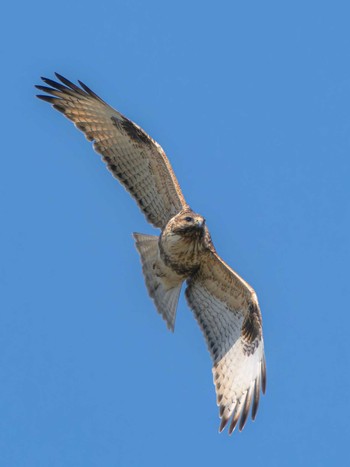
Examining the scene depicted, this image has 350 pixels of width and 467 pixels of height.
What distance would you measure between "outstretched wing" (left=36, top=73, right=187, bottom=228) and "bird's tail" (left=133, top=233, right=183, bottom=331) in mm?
340

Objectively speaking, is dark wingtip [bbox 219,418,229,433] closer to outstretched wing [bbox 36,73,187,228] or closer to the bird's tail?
the bird's tail

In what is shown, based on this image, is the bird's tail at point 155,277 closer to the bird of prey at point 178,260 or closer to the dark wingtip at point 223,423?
the bird of prey at point 178,260

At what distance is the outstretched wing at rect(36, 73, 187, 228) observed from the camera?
1355 centimetres

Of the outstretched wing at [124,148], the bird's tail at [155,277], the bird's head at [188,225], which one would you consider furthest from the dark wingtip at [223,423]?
the outstretched wing at [124,148]

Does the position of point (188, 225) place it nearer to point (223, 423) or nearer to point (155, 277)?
point (155, 277)

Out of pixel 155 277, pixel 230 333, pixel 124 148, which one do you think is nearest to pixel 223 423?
pixel 230 333

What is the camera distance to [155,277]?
1345 centimetres

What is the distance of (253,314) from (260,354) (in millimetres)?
439

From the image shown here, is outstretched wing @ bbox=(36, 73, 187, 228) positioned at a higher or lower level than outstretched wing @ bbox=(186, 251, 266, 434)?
higher

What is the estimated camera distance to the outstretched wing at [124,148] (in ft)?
44.5

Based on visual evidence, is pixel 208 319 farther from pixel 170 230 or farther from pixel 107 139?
pixel 107 139

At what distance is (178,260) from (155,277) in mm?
388

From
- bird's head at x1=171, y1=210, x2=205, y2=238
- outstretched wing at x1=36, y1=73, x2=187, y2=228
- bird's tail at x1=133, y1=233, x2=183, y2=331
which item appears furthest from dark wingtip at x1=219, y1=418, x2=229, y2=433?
outstretched wing at x1=36, y1=73, x2=187, y2=228

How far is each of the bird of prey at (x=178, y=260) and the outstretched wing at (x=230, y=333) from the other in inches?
0.4
